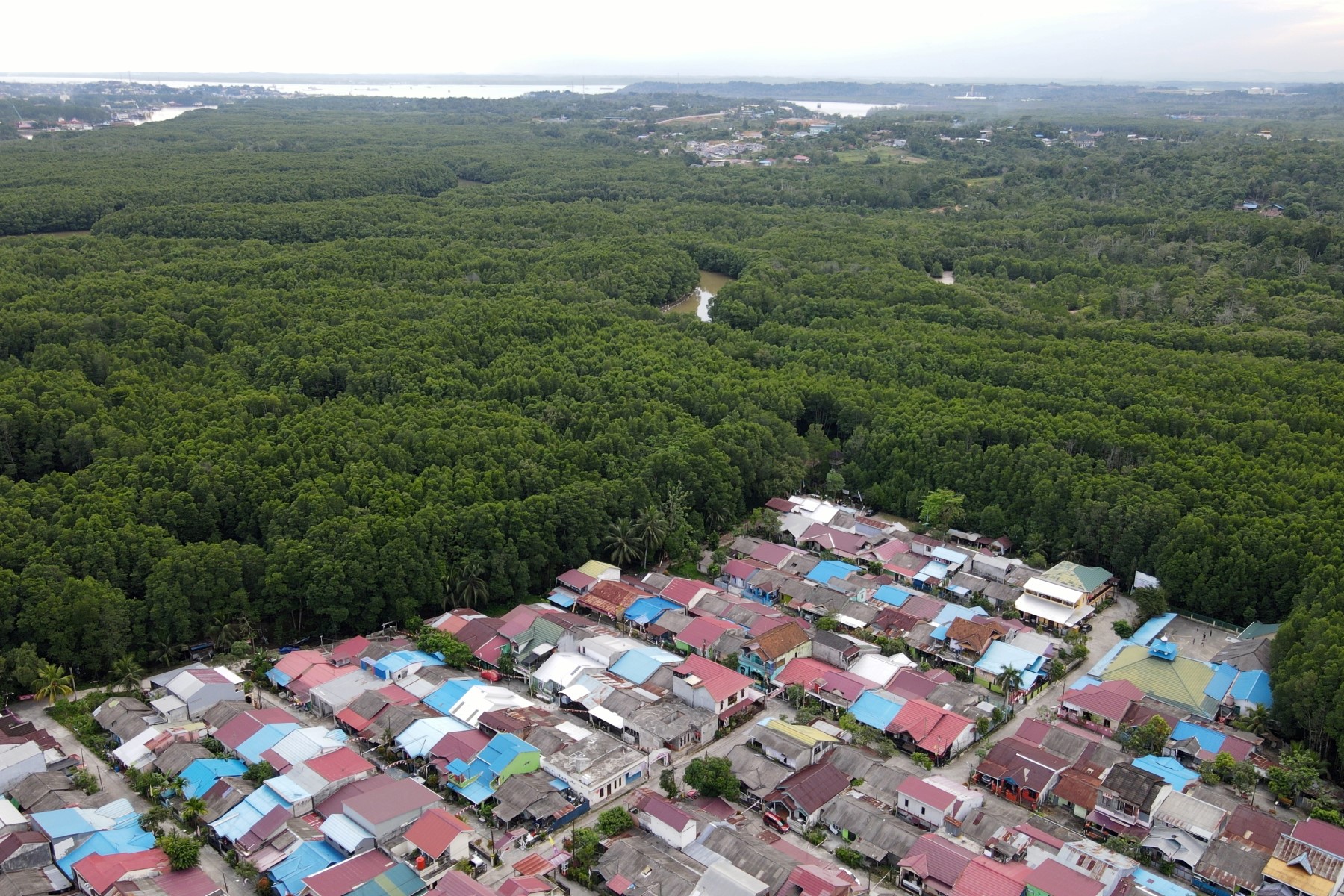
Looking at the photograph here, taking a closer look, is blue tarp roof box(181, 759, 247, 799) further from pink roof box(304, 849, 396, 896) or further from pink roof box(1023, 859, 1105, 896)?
pink roof box(1023, 859, 1105, 896)

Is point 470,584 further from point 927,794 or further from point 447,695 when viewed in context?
point 927,794

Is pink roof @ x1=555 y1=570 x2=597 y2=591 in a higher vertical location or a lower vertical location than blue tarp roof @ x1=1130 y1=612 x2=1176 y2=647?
lower

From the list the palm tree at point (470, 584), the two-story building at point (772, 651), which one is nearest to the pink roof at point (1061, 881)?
the two-story building at point (772, 651)

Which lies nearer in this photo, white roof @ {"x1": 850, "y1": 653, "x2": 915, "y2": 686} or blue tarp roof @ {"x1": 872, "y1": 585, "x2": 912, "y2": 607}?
white roof @ {"x1": 850, "y1": 653, "x2": 915, "y2": 686}

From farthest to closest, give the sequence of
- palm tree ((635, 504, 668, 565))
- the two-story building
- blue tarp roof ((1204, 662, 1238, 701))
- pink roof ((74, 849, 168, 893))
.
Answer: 1. palm tree ((635, 504, 668, 565))
2. the two-story building
3. blue tarp roof ((1204, 662, 1238, 701))
4. pink roof ((74, 849, 168, 893))

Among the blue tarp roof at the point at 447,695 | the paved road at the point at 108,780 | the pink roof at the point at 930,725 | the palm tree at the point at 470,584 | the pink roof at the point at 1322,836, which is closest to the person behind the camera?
the pink roof at the point at 1322,836

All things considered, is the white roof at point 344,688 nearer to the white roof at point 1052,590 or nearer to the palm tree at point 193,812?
the palm tree at point 193,812

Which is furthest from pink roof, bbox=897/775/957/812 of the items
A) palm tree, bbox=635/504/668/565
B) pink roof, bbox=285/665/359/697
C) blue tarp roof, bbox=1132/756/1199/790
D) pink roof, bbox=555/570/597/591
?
pink roof, bbox=285/665/359/697
